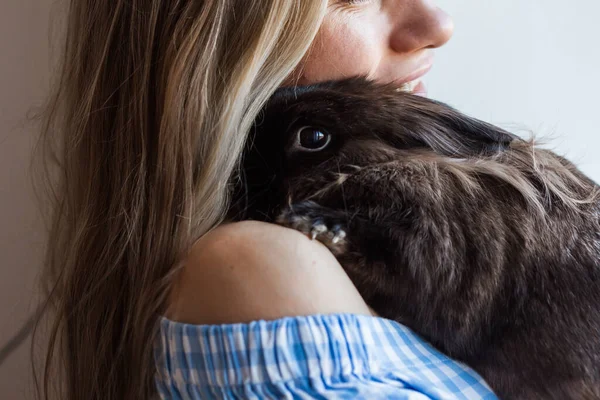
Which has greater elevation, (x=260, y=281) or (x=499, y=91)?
(x=499, y=91)

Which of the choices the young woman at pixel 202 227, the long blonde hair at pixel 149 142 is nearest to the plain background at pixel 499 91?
the young woman at pixel 202 227

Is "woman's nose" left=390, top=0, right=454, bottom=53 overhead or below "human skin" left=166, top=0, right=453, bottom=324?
overhead

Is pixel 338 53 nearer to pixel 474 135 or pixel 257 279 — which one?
pixel 474 135

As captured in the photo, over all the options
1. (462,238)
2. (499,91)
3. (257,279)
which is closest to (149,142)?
(257,279)

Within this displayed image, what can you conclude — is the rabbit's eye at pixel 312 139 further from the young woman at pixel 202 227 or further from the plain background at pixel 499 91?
the plain background at pixel 499 91

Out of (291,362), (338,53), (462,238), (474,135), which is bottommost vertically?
(291,362)

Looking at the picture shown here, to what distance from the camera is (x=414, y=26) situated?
107 cm

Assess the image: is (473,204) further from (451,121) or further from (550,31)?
(550,31)

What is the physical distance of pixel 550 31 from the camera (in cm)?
153

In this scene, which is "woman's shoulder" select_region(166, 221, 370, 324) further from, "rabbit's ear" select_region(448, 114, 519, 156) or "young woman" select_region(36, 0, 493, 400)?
"rabbit's ear" select_region(448, 114, 519, 156)

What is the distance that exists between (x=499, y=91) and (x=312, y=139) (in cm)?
93

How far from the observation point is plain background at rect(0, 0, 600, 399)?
1411mm

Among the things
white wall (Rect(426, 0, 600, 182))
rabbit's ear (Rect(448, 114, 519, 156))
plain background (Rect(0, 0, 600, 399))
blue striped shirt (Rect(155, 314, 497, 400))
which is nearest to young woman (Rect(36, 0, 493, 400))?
blue striped shirt (Rect(155, 314, 497, 400))

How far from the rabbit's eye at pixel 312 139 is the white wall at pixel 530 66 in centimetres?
83
